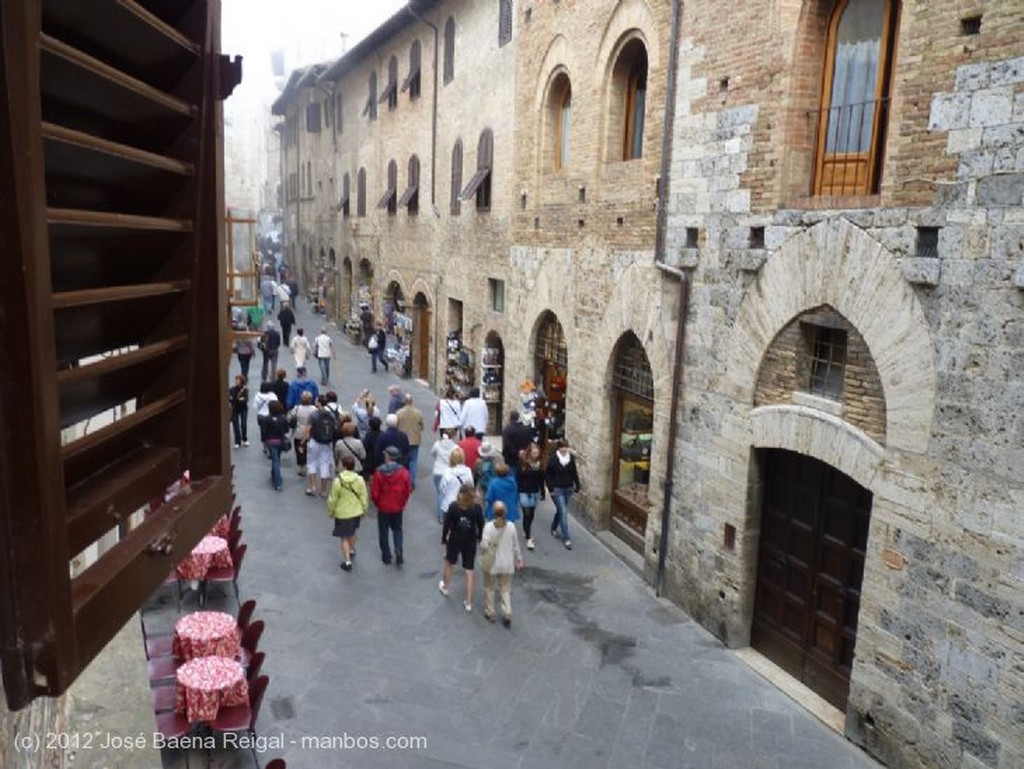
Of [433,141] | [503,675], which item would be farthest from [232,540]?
[433,141]

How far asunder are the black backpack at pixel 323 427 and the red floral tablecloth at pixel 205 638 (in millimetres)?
5434

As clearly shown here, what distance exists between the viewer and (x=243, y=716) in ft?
20.9

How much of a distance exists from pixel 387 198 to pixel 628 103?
44.2ft

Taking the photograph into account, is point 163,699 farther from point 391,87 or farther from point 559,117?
point 391,87

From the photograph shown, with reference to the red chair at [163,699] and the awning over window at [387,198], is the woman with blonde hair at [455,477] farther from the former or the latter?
the awning over window at [387,198]

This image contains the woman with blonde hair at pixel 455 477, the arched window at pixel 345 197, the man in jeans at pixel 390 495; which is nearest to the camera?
the man in jeans at pixel 390 495

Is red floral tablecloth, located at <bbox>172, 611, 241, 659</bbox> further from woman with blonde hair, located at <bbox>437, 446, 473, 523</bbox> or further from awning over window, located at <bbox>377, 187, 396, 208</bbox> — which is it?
awning over window, located at <bbox>377, 187, 396, 208</bbox>

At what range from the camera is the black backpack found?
12436 millimetres

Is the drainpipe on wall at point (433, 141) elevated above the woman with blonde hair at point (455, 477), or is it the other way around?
the drainpipe on wall at point (433, 141)

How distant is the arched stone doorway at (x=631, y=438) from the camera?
11391 millimetres

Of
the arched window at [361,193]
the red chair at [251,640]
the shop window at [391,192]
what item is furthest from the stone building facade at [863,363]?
the arched window at [361,193]

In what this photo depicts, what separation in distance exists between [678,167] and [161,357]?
8063 millimetres

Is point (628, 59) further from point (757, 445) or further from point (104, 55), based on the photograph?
point (104, 55)

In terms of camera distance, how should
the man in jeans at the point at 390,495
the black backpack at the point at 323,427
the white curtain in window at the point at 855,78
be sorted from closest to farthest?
the white curtain in window at the point at 855,78, the man in jeans at the point at 390,495, the black backpack at the point at 323,427
